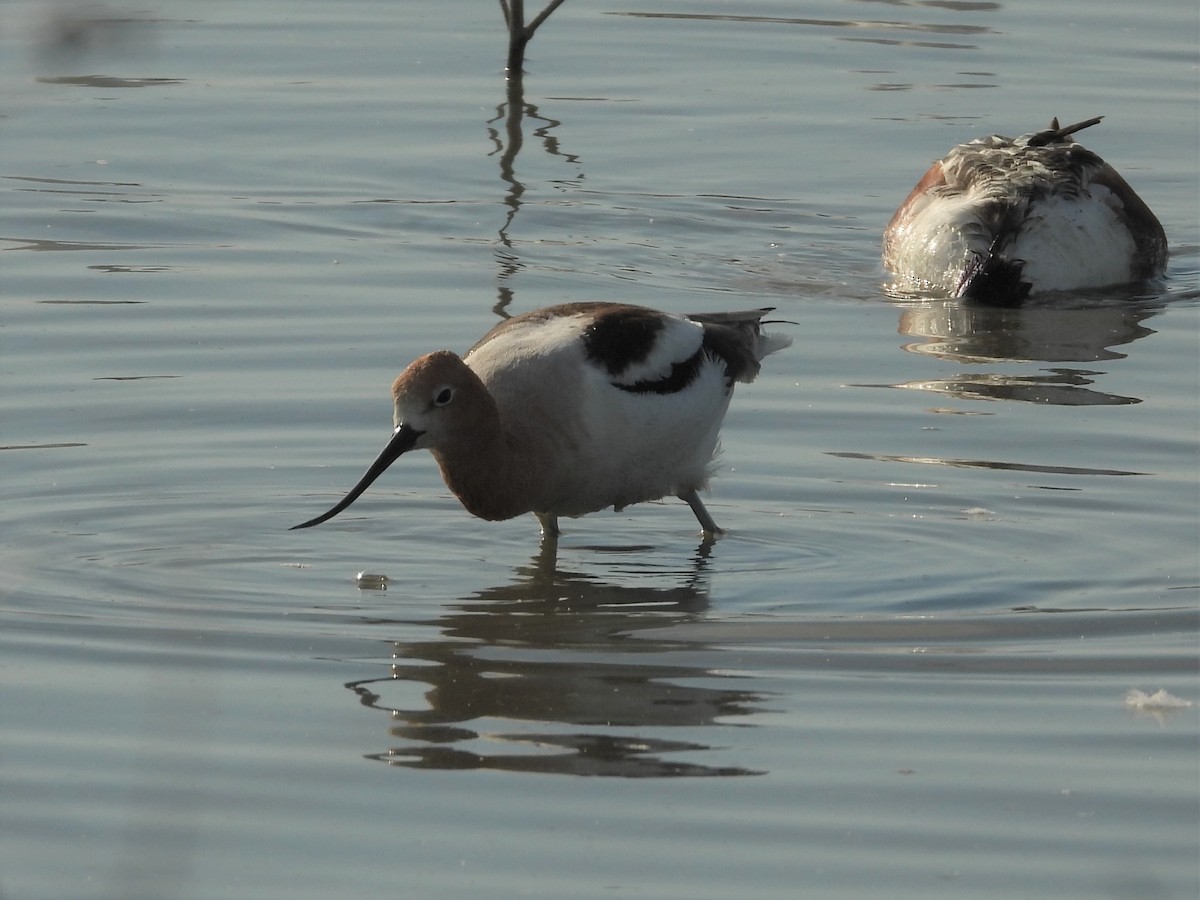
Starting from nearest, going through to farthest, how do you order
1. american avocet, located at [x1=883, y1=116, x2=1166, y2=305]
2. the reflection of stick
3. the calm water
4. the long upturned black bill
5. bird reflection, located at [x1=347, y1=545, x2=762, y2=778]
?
the calm water < bird reflection, located at [x1=347, y1=545, x2=762, y2=778] < the long upturned black bill < american avocet, located at [x1=883, y1=116, x2=1166, y2=305] < the reflection of stick

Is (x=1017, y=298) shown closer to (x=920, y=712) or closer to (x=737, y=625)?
(x=737, y=625)

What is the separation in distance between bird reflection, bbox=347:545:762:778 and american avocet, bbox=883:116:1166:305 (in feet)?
13.6

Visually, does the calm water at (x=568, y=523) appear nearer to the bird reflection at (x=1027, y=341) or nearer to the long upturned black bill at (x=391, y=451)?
the bird reflection at (x=1027, y=341)

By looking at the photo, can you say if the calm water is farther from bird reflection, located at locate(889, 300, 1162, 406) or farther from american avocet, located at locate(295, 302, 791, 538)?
american avocet, located at locate(295, 302, 791, 538)

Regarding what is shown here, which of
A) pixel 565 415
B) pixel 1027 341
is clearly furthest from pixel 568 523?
pixel 1027 341

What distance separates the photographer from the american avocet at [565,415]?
6.95 meters

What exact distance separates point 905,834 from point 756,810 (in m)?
0.38

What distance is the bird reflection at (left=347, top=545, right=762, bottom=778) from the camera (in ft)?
17.7

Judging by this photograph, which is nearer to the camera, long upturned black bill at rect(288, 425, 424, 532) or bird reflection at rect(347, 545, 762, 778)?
bird reflection at rect(347, 545, 762, 778)

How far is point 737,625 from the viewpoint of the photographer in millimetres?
6566

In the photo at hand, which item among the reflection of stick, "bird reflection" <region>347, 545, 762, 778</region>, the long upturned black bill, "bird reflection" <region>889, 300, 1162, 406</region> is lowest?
"bird reflection" <region>347, 545, 762, 778</region>

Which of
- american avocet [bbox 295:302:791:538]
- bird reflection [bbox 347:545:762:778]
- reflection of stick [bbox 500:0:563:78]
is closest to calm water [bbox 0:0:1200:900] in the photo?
bird reflection [bbox 347:545:762:778]

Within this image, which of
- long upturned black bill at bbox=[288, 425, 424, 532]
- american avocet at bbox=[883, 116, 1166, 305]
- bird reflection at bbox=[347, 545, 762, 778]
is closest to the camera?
bird reflection at bbox=[347, 545, 762, 778]

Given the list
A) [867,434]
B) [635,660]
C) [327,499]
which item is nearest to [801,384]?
[867,434]
